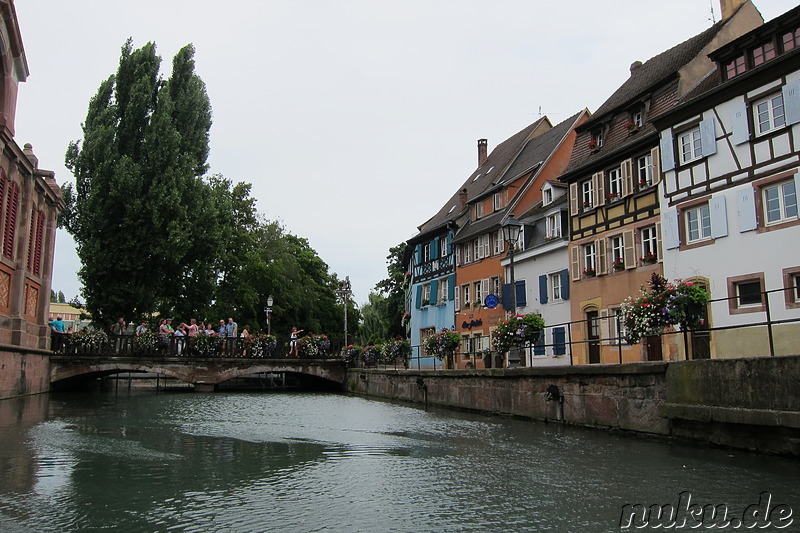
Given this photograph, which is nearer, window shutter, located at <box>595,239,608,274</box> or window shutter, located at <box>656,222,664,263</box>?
window shutter, located at <box>656,222,664,263</box>

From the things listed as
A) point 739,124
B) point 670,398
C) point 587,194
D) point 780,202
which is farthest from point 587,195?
point 670,398

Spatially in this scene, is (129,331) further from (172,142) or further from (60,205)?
(172,142)

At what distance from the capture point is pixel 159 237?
110 ft

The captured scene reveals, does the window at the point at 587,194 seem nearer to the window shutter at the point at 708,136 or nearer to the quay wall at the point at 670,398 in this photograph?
the window shutter at the point at 708,136

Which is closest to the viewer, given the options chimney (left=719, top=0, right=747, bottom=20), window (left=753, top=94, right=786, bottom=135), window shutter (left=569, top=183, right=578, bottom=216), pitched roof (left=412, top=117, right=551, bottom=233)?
window (left=753, top=94, right=786, bottom=135)

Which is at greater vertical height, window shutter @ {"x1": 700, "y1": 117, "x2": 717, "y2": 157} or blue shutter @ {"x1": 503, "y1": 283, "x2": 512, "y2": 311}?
window shutter @ {"x1": 700, "y1": 117, "x2": 717, "y2": 157}

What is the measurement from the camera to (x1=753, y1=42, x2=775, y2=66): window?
17984mm

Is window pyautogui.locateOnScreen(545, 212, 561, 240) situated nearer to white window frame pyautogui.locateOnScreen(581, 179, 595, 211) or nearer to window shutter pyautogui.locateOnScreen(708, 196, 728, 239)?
white window frame pyautogui.locateOnScreen(581, 179, 595, 211)

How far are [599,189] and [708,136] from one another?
17.4 ft

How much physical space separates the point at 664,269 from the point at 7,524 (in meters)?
19.1

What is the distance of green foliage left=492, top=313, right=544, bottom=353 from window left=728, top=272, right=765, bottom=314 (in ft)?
16.1

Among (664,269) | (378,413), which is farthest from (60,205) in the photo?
(664,269)

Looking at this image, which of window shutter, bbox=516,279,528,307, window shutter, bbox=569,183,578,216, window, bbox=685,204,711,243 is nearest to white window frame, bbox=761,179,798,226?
window, bbox=685,204,711,243

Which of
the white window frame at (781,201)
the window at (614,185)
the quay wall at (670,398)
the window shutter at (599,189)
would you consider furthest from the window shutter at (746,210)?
the quay wall at (670,398)
